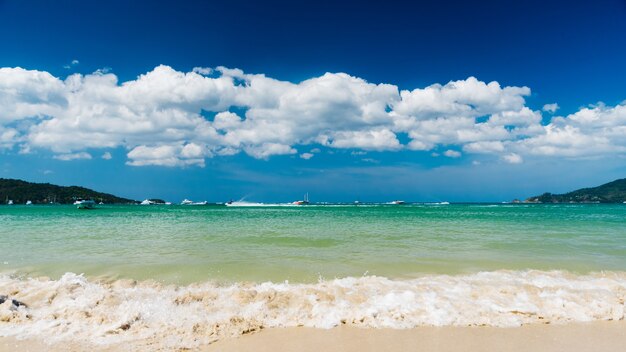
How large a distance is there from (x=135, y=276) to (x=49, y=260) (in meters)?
4.88

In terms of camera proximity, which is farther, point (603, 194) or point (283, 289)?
point (603, 194)

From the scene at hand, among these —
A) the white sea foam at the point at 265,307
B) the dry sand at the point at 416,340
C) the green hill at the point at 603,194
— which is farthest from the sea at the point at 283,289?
the green hill at the point at 603,194

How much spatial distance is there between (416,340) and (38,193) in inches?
7814

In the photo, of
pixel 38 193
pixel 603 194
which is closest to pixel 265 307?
pixel 38 193

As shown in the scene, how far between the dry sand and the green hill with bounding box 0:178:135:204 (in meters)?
184

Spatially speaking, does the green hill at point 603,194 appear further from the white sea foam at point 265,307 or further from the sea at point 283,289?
the white sea foam at point 265,307

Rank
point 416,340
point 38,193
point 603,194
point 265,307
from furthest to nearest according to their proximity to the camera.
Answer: point 603,194 → point 38,193 → point 265,307 → point 416,340

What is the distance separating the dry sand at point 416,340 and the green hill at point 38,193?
605 feet

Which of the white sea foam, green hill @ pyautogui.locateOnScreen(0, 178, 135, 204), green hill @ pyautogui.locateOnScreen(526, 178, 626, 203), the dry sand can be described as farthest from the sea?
green hill @ pyautogui.locateOnScreen(526, 178, 626, 203)

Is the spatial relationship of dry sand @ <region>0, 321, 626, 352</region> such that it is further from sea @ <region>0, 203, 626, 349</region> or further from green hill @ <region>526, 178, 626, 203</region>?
green hill @ <region>526, 178, 626, 203</region>

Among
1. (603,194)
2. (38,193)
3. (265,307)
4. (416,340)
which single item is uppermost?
(38,193)

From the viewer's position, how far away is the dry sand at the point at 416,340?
5757 millimetres

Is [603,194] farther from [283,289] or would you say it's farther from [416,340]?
[416,340]

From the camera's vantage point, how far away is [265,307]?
7371 mm
